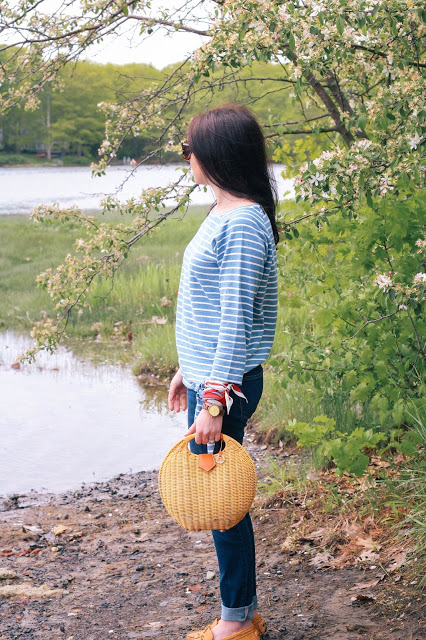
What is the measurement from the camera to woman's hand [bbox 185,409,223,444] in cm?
262

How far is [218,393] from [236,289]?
35 cm

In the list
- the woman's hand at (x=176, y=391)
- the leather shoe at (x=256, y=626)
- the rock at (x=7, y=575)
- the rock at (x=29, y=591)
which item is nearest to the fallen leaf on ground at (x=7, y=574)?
the rock at (x=7, y=575)

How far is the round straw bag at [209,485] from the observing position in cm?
264

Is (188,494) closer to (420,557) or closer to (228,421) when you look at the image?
(228,421)

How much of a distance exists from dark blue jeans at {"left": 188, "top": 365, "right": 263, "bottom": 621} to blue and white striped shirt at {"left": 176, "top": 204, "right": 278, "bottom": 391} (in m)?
0.10

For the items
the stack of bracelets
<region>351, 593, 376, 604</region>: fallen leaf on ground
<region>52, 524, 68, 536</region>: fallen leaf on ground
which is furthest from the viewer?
<region>52, 524, 68, 536</region>: fallen leaf on ground

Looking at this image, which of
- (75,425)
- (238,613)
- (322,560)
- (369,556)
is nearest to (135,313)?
(75,425)

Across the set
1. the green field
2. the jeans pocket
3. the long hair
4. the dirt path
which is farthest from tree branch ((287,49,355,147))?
the dirt path

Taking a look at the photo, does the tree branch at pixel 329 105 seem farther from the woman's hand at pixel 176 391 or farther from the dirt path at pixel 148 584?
the dirt path at pixel 148 584

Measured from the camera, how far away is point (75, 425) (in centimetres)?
690

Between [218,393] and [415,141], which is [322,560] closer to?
[218,393]

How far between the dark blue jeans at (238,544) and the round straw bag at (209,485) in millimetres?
118

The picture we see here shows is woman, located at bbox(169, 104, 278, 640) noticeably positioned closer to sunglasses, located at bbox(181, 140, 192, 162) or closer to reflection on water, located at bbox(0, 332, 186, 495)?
sunglasses, located at bbox(181, 140, 192, 162)

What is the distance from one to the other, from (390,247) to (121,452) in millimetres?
3139
